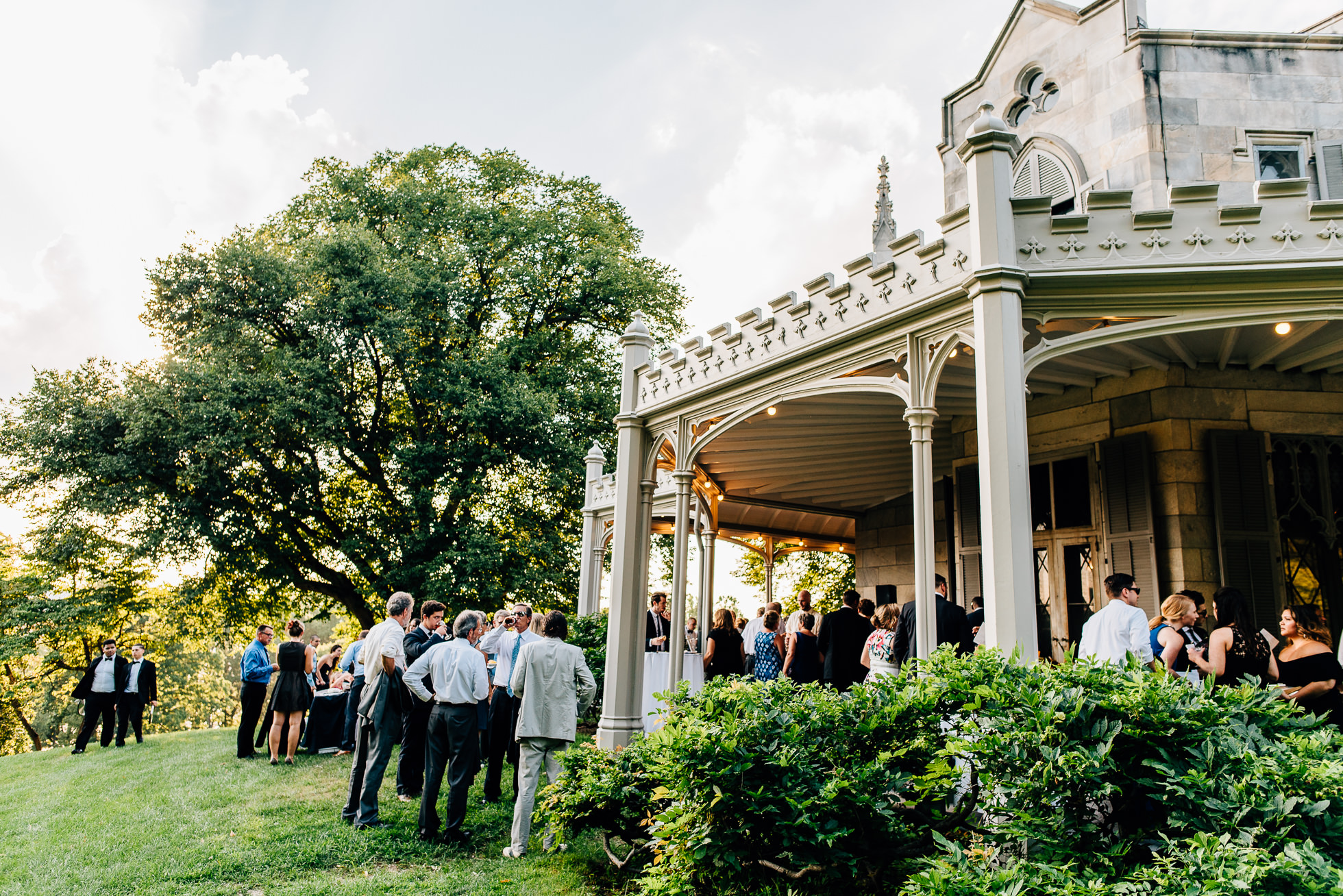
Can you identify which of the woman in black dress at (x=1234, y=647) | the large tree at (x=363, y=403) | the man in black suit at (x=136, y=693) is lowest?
the man in black suit at (x=136, y=693)

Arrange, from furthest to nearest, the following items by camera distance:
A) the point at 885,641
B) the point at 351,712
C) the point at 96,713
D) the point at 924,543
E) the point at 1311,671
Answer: the point at 96,713, the point at 351,712, the point at 885,641, the point at 924,543, the point at 1311,671

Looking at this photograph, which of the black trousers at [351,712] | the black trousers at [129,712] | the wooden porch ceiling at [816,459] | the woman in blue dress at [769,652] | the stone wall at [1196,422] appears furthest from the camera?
the black trousers at [129,712]

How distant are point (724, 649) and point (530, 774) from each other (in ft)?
10.7

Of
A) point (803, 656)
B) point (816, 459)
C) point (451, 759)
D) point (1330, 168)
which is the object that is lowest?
point (451, 759)

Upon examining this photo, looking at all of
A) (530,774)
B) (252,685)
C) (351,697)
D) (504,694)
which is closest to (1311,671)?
(530,774)

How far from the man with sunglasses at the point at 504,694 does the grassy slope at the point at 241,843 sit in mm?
339

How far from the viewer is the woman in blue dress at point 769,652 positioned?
9.40 metres

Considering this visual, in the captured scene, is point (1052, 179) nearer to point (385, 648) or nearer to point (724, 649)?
point (724, 649)

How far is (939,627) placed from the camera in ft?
24.2

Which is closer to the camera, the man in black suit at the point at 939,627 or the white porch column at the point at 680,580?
the man in black suit at the point at 939,627

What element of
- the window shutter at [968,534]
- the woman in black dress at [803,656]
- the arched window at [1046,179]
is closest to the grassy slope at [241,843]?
the woman in black dress at [803,656]

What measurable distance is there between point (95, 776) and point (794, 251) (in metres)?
42.9

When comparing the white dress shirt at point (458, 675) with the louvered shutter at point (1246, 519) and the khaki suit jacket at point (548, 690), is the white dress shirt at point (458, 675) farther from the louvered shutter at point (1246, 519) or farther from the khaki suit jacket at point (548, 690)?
the louvered shutter at point (1246, 519)

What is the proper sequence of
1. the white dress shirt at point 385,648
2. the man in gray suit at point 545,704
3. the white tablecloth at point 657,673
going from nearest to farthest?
the man in gray suit at point 545,704 → the white dress shirt at point 385,648 → the white tablecloth at point 657,673
